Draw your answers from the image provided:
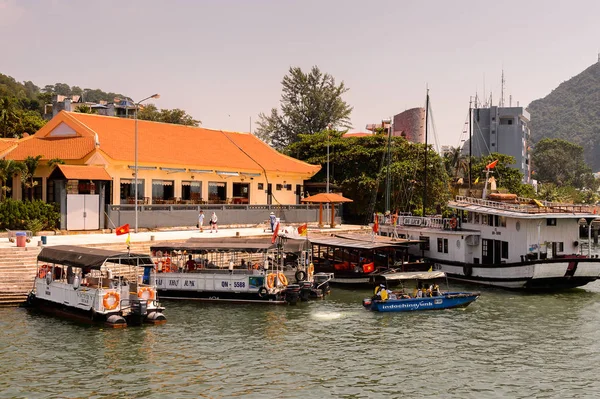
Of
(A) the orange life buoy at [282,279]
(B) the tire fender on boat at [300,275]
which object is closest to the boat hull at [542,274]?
(B) the tire fender on boat at [300,275]

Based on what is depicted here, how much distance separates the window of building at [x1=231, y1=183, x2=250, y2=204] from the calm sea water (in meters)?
26.7

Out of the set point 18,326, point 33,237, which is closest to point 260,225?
point 33,237

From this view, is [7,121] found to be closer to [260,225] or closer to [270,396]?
[260,225]

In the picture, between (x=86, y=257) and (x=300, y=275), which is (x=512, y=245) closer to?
(x=300, y=275)

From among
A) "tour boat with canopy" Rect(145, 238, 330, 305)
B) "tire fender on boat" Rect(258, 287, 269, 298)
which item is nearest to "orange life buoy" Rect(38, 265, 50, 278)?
"tour boat with canopy" Rect(145, 238, 330, 305)

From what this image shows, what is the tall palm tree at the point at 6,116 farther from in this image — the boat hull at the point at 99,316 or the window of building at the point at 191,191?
the boat hull at the point at 99,316

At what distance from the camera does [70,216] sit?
148ft

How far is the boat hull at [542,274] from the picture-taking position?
36.9 meters

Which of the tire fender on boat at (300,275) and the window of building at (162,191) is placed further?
the window of building at (162,191)

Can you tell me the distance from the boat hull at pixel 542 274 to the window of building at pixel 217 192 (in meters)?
25.2

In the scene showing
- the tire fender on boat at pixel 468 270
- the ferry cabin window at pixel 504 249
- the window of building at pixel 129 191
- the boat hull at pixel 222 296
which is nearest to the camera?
the boat hull at pixel 222 296

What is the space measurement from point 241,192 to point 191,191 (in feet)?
19.4

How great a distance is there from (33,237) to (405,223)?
81.9ft

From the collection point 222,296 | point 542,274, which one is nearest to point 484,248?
point 542,274
